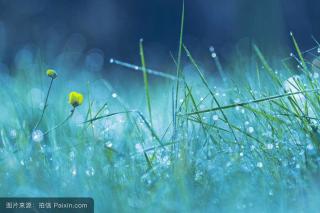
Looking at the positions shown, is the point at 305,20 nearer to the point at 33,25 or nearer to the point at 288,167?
the point at 33,25

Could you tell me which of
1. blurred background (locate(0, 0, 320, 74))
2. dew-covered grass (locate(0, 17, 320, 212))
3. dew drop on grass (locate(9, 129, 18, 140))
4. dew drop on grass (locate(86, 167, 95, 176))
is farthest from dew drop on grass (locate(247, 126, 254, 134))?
blurred background (locate(0, 0, 320, 74))

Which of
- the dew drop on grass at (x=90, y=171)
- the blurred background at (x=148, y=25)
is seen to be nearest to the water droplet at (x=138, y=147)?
the dew drop on grass at (x=90, y=171)

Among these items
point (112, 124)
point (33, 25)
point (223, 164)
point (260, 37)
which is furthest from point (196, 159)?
point (33, 25)

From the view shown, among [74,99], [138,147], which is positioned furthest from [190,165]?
[74,99]

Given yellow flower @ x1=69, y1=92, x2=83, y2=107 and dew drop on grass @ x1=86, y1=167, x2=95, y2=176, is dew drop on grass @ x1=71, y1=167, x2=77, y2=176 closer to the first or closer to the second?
dew drop on grass @ x1=86, y1=167, x2=95, y2=176

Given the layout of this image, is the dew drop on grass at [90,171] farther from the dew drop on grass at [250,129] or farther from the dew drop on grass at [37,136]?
the dew drop on grass at [250,129]

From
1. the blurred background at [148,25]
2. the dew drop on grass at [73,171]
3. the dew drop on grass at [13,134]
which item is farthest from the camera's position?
the blurred background at [148,25]

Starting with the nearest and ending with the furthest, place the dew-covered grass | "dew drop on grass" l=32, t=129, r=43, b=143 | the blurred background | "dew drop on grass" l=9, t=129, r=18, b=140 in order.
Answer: the dew-covered grass
"dew drop on grass" l=32, t=129, r=43, b=143
"dew drop on grass" l=9, t=129, r=18, b=140
the blurred background

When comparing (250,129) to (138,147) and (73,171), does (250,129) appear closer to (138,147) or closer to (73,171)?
(138,147)

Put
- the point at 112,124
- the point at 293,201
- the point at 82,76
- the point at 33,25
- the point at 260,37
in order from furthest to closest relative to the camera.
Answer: the point at 33,25
the point at 260,37
the point at 82,76
the point at 112,124
the point at 293,201
